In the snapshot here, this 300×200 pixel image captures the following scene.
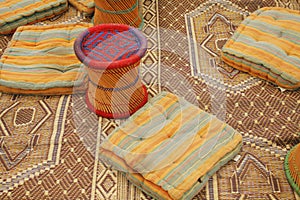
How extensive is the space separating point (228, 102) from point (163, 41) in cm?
51

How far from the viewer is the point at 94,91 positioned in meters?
1.70

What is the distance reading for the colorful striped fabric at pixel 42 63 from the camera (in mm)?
1794

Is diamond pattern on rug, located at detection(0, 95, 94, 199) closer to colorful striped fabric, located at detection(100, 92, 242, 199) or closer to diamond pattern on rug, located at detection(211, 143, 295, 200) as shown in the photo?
colorful striped fabric, located at detection(100, 92, 242, 199)

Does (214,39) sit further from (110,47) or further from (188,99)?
(110,47)

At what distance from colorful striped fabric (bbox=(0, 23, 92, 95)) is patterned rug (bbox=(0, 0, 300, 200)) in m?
0.06

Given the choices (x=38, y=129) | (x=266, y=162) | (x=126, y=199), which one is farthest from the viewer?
(x=38, y=129)

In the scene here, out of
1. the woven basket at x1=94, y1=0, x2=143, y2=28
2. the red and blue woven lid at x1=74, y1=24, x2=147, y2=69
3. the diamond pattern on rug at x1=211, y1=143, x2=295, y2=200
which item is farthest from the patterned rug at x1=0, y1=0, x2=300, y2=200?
the red and blue woven lid at x1=74, y1=24, x2=147, y2=69

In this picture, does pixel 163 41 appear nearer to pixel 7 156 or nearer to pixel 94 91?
pixel 94 91

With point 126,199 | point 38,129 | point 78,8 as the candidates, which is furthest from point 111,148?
point 78,8

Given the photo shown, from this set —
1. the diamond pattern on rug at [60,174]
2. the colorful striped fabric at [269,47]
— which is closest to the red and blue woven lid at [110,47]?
the diamond pattern on rug at [60,174]

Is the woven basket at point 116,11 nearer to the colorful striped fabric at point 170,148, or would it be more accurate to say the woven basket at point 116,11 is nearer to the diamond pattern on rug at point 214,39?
the diamond pattern on rug at point 214,39

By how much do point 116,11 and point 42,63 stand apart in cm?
45

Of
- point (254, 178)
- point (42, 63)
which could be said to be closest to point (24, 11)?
point (42, 63)

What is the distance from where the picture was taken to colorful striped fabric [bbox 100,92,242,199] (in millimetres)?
1438
